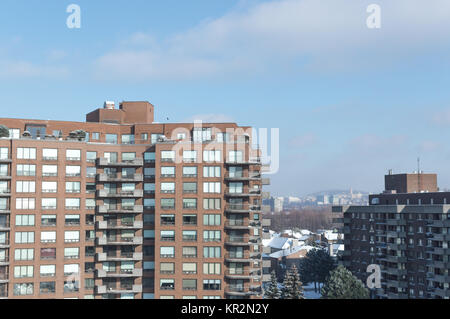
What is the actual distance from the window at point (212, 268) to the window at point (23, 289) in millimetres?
23721

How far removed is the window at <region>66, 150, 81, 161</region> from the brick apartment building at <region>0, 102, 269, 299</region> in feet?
0.46

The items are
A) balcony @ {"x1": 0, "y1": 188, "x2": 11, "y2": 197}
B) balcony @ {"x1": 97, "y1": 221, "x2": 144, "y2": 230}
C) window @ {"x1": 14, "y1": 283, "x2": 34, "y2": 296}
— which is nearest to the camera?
window @ {"x1": 14, "y1": 283, "x2": 34, "y2": 296}

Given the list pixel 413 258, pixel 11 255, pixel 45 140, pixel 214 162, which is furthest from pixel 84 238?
pixel 413 258

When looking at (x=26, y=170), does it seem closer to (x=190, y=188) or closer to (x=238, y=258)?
(x=190, y=188)

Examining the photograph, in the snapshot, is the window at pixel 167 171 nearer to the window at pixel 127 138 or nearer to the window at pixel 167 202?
the window at pixel 167 202

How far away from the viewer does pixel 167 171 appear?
71562 millimetres

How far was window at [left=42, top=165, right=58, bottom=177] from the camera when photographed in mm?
69625

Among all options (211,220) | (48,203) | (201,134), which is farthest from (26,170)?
(211,220)

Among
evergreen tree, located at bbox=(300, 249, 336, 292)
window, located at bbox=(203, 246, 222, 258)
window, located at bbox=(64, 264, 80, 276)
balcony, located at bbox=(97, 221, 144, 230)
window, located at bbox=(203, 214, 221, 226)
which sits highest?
window, located at bbox=(203, 214, 221, 226)

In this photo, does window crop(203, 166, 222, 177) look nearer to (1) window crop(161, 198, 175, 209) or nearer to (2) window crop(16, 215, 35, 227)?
(1) window crop(161, 198, 175, 209)

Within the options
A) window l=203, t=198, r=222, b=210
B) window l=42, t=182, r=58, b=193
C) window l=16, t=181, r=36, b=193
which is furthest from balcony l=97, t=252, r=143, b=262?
window l=16, t=181, r=36, b=193
